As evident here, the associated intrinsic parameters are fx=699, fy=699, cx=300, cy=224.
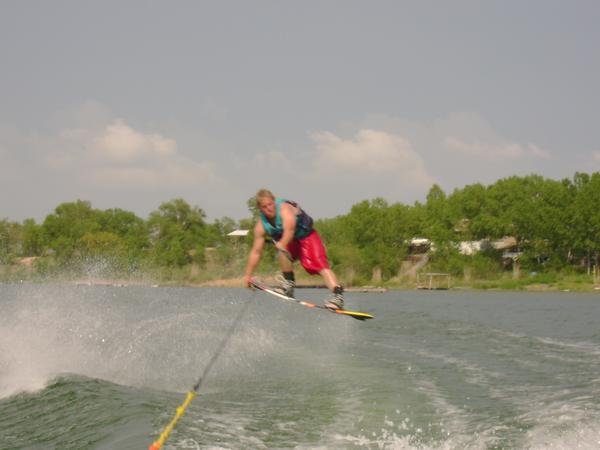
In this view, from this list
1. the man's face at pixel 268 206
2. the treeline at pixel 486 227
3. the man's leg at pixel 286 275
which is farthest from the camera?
the treeline at pixel 486 227

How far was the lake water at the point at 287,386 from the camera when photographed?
7375mm

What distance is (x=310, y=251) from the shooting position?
937 centimetres

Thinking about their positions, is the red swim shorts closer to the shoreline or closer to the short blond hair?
the short blond hair

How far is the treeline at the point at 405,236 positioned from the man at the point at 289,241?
6144cm

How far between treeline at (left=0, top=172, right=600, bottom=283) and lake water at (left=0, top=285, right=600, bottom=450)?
167 feet

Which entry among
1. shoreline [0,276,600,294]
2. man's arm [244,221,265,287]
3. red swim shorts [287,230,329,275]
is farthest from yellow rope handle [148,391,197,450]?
shoreline [0,276,600,294]

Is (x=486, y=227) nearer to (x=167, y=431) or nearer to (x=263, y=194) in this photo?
(x=263, y=194)

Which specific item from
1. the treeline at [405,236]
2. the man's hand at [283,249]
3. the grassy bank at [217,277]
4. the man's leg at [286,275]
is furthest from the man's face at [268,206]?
the treeline at [405,236]

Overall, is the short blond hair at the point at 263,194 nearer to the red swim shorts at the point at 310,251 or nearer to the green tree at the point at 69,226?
the red swim shorts at the point at 310,251

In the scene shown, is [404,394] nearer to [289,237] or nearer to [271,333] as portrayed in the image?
[289,237]

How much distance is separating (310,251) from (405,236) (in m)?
68.7

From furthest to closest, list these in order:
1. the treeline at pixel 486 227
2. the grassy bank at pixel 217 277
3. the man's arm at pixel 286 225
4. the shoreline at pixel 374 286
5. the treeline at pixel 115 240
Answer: the treeline at pixel 115 240, the treeline at pixel 486 227, the grassy bank at pixel 217 277, the shoreline at pixel 374 286, the man's arm at pixel 286 225

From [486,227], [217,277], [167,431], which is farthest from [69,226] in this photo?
[167,431]

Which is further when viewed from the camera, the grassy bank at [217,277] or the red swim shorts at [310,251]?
the grassy bank at [217,277]
